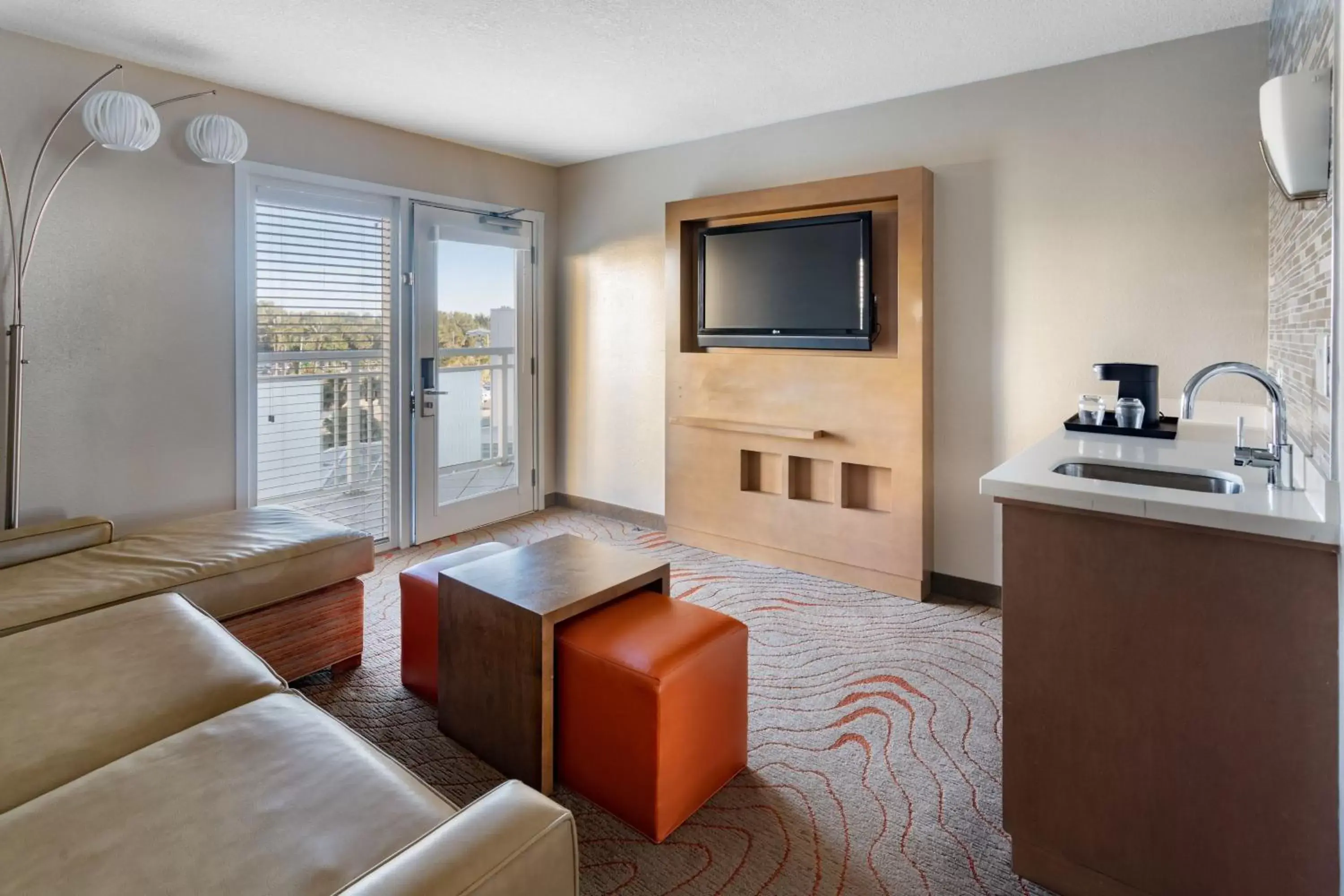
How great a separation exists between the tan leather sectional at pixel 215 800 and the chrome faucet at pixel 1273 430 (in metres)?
1.67

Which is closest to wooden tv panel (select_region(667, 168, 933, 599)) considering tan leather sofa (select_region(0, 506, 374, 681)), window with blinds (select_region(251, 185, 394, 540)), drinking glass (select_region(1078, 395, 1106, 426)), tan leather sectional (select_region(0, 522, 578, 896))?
drinking glass (select_region(1078, 395, 1106, 426))

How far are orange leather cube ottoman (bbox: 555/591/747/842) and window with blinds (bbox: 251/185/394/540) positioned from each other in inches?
99.1

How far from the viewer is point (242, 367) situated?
142 inches

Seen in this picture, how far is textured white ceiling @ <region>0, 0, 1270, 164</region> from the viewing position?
2.68 meters

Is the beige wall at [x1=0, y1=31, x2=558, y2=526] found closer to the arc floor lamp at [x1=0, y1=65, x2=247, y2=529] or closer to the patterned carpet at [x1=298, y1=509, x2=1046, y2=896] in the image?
the arc floor lamp at [x1=0, y1=65, x2=247, y2=529]

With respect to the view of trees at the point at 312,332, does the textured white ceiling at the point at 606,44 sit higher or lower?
higher

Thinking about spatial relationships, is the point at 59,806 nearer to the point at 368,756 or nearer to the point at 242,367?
the point at 368,756

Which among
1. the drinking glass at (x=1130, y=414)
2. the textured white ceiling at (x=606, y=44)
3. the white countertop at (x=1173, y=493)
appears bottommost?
the white countertop at (x=1173, y=493)

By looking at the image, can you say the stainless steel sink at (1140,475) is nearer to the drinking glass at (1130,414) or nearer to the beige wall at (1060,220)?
the drinking glass at (1130,414)

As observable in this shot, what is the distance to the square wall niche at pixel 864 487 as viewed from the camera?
378cm

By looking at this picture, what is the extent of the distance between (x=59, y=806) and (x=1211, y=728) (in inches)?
83.1

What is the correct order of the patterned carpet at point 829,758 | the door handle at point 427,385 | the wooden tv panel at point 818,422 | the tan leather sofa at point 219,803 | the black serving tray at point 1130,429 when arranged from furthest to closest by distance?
1. the door handle at point 427,385
2. the wooden tv panel at point 818,422
3. the black serving tray at point 1130,429
4. the patterned carpet at point 829,758
5. the tan leather sofa at point 219,803

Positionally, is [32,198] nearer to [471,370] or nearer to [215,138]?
[215,138]

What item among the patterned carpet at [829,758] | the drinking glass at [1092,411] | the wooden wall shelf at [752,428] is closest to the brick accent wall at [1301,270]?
the drinking glass at [1092,411]
